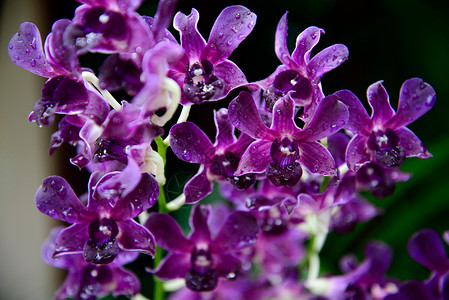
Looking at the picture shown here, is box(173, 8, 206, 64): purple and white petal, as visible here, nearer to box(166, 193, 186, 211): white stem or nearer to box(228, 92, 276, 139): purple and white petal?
box(228, 92, 276, 139): purple and white petal

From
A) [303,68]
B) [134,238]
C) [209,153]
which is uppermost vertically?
[303,68]

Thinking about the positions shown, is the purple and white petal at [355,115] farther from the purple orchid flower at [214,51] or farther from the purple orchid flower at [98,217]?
the purple orchid flower at [98,217]

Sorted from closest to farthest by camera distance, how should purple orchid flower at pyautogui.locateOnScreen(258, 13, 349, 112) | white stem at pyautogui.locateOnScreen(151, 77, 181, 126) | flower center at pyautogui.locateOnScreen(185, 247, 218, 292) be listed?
white stem at pyautogui.locateOnScreen(151, 77, 181, 126) < purple orchid flower at pyautogui.locateOnScreen(258, 13, 349, 112) < flower center at pyautogui.locateOnScreen(185, 247, 218, 292)

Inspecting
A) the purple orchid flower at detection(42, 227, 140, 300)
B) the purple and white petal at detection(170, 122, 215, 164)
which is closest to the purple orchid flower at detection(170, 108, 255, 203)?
the purple and white petal at detection(170, 122, 215, 164)

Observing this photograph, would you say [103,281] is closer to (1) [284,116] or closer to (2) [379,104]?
(1) [284,116]

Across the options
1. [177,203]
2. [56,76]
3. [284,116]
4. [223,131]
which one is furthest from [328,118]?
[56,76]
